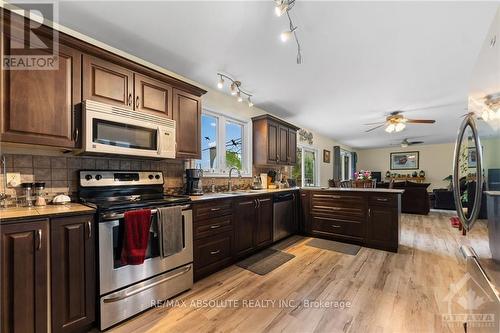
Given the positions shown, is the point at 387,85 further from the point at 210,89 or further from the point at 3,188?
the point at 3,188

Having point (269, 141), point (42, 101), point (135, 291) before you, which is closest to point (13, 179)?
point (42, 101)

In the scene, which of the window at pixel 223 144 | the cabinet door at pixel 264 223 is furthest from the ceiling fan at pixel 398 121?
the cabinet door at pixel 264 223

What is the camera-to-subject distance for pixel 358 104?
159 inches

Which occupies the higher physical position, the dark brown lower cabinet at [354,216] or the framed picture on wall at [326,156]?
the framed picture on wall at [326,156]

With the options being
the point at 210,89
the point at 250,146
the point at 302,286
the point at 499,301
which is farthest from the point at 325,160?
the point at 499,301

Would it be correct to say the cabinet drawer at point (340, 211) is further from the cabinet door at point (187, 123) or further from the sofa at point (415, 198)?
the sofa at point (415, 198)

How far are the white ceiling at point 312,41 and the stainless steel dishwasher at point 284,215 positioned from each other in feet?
5.58

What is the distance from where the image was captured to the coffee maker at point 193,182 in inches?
107

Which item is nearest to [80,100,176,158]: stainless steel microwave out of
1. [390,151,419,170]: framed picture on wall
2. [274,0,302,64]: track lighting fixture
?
[274,0,302,64]: track lighting fixture

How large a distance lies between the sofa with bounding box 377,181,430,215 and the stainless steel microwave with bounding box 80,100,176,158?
6247mm

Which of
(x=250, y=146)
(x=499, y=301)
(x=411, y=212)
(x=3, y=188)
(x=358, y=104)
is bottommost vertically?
(x=411, y=212)

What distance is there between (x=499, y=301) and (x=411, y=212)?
634cm

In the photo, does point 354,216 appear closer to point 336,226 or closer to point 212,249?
point 336,226

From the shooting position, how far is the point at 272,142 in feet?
13.2
